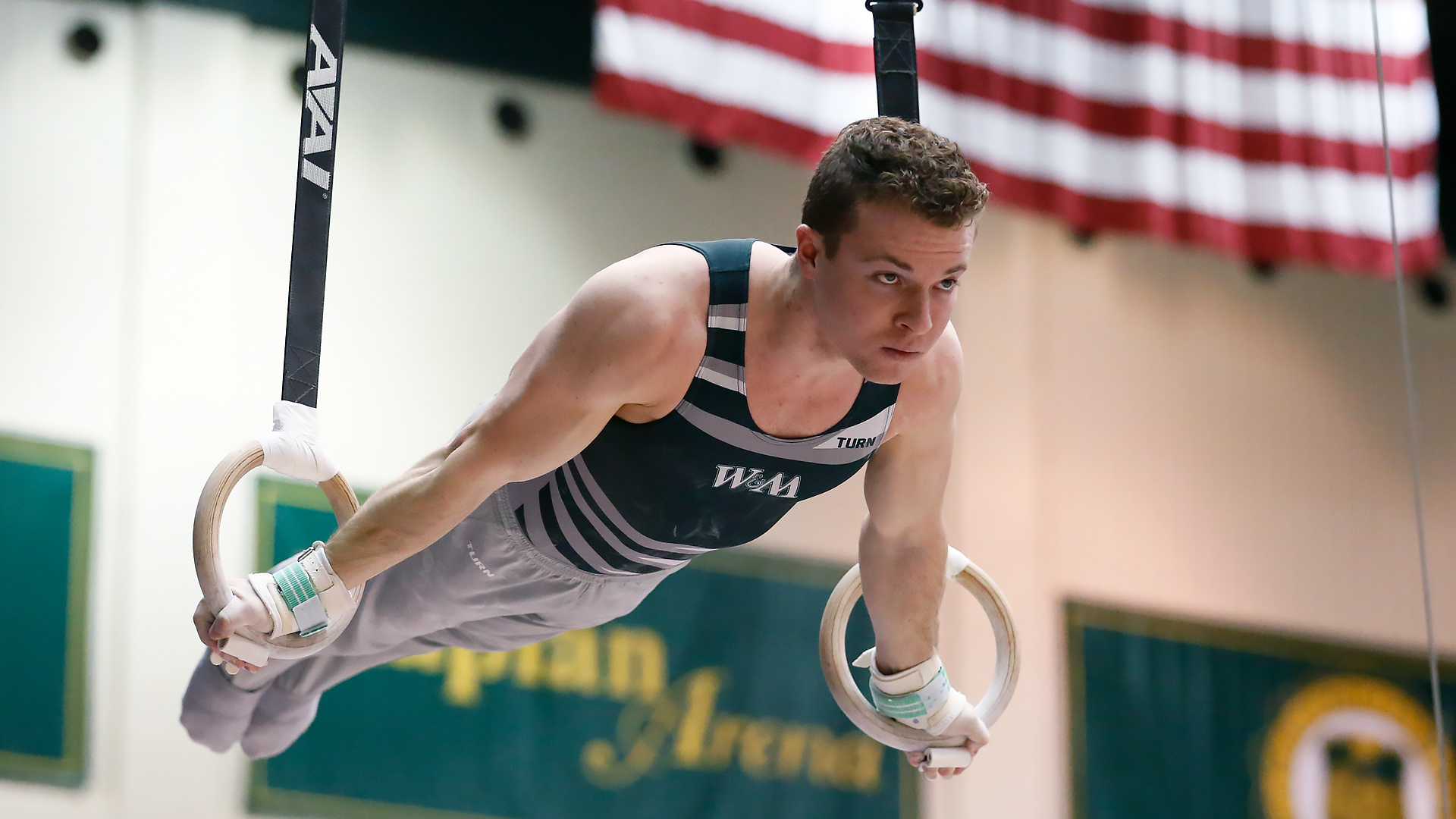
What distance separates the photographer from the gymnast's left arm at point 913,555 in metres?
2.75

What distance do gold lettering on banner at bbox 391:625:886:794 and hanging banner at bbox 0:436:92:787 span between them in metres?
1.14

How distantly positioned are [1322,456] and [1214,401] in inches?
28.0

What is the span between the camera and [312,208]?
9.14 ft

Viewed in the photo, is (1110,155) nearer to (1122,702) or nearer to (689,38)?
(689,38)

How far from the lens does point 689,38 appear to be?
6023 mm

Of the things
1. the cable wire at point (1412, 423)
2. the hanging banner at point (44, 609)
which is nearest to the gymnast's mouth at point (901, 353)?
the cable wire at point (1412, 423)

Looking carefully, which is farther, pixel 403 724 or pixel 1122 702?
pixel 1122 702

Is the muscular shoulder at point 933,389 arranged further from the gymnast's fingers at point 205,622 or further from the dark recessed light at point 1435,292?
the dark recessed light at point 1435,292

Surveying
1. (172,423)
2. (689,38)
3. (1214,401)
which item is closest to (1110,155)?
(1214,401)

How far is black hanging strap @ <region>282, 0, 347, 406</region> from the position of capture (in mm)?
2760

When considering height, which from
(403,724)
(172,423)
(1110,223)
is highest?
(1110,223)

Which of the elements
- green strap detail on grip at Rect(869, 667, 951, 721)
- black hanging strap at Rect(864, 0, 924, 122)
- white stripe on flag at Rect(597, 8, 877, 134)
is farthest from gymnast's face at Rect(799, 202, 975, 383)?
white stripe on flag at Rect(597, 8, 877, 134)

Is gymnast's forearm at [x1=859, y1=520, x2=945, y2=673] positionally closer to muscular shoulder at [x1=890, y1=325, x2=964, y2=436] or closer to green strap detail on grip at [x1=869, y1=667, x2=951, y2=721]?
green strap detail on grip at [x1=869, y1=667, x2=951, y2=721]

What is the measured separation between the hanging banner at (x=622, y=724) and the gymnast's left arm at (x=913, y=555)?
3.13 meters
